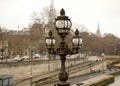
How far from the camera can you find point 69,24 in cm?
991

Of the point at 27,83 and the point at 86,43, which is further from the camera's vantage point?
the point at 86,43

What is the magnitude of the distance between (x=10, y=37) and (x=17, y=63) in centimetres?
2647

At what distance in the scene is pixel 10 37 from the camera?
75.6 metres

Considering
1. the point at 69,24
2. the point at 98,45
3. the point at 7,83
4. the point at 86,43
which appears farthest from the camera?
the point at 98,45

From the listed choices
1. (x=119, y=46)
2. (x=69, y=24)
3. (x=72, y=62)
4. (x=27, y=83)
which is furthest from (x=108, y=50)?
(x=69, y=24)

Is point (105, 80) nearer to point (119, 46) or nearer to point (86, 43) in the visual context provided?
point (86, 43)

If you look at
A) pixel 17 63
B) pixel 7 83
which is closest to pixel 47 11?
pixel 17 63

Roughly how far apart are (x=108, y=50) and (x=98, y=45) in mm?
7453

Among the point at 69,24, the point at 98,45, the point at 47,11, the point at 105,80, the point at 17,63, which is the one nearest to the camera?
the point at 69,24

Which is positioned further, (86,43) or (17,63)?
(86,43)

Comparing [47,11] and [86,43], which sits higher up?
[47,11]

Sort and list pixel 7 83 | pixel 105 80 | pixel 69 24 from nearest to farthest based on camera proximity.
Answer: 1. pixel 69 24
2. pixel 7 83
3. pixel 105 80

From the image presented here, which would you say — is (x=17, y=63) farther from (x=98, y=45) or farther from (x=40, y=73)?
(x=98, y=45)

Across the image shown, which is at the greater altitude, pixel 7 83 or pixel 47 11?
pixel 47 11
